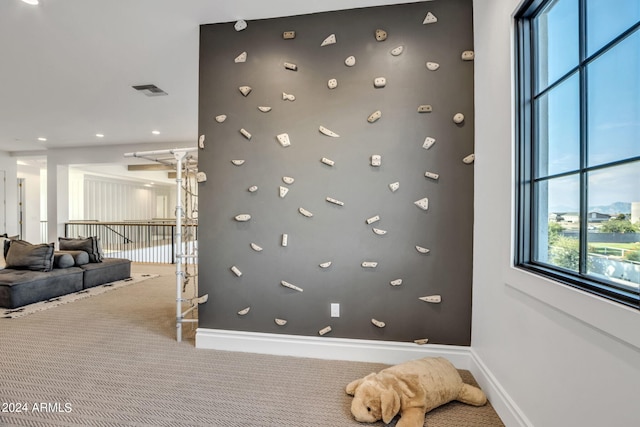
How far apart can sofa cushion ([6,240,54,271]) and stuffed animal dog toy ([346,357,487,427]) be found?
175 inches

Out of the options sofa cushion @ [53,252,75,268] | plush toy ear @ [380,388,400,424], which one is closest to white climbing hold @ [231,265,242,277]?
plush toy ear @ [380,388,400,424]

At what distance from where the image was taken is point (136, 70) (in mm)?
3613

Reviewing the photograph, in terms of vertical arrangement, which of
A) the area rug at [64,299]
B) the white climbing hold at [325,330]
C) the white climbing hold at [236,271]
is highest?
the white climbing hold at [236,271]

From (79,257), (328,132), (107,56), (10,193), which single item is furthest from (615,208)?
(10,193)

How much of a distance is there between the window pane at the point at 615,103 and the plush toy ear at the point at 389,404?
4.74ft

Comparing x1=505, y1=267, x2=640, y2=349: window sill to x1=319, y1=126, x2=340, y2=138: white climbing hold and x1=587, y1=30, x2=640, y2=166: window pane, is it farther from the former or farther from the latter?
x1=319, y1=126, x2=340, y2=138: white climbing hold

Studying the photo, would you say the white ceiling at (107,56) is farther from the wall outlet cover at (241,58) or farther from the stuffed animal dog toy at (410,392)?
the stuffed animal dog toy at (410,392)

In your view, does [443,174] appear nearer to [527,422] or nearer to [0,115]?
[527,422]

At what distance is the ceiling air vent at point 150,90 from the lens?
410cm

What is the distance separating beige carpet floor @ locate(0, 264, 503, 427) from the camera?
5.90 ft

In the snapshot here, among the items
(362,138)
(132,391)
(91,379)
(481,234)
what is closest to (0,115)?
(91,379)

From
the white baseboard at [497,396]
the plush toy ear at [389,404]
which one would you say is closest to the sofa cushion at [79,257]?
the plush toy ear at [389,404]

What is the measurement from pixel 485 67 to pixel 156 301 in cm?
438

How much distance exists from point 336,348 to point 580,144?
200 centimetres
